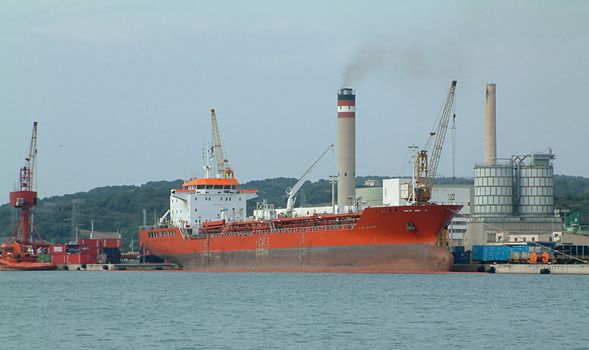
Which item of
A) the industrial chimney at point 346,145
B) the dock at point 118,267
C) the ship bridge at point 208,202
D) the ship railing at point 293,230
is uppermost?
the industrial chimney at point 346,145

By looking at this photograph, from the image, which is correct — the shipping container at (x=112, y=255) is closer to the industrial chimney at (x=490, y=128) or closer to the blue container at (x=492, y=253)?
the industrial chimney at (x=490, y=128)

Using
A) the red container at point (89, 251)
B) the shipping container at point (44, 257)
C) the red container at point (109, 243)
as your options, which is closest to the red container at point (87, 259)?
the red container at point (89, 251)

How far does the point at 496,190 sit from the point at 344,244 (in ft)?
105

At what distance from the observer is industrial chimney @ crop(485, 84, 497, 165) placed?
308ft

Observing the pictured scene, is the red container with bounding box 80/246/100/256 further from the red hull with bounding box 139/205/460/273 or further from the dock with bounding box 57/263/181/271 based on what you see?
the red hull with bounding box 139/205/460/273

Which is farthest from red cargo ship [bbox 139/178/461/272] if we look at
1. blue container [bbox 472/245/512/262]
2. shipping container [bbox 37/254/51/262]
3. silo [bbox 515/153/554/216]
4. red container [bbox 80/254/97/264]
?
silo [bbox 515/153/554/216]

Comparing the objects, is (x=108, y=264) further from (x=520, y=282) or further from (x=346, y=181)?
(x=520, y=282)

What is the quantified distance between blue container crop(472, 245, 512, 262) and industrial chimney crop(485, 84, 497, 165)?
19961mm

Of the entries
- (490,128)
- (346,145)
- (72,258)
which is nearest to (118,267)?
(72,258)

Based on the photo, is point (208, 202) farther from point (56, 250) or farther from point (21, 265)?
point (56, 250)

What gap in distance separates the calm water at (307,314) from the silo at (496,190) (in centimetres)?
3131

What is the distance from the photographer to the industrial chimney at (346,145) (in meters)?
87.8

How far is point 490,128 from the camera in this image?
9394cm

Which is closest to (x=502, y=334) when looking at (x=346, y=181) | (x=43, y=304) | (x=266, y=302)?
(x=266, y=302)
